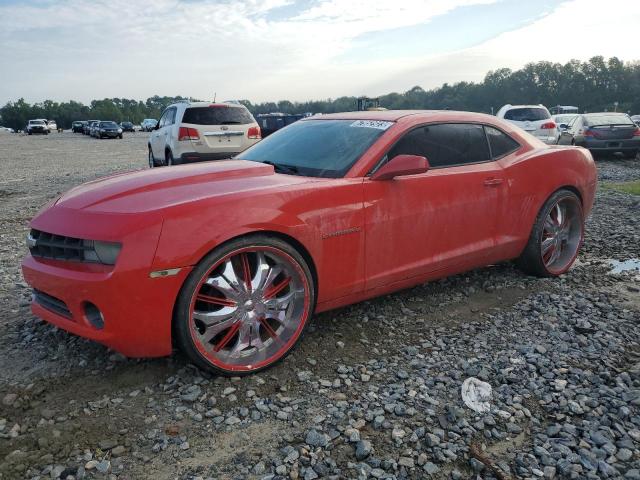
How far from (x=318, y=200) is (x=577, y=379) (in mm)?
1819

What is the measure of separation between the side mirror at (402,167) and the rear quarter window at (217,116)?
7.62m

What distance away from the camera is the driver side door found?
132 inches

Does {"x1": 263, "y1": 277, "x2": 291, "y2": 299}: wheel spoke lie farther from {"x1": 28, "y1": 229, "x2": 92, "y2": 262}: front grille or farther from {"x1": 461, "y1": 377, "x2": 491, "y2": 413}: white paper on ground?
{"x1": 461, "y1": 377, "x2": 491, "y2": 413}: white paper on ground

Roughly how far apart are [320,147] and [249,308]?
136 cm

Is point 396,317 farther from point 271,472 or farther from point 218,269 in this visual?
point 271,472

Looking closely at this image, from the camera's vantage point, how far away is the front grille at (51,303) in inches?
109

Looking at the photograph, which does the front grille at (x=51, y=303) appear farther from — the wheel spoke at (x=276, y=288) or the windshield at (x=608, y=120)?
the windshield at (x=608, y=120)

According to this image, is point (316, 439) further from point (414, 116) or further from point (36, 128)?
point (36, 128)

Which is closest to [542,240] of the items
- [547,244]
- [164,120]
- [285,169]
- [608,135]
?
[547,244]

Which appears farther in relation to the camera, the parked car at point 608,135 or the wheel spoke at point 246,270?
the parked car at point 608,135

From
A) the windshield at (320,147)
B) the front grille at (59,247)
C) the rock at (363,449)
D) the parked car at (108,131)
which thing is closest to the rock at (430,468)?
the rock at (363,449)

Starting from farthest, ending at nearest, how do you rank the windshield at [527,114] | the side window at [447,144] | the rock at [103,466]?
the windshield at [527,114]
the side window at [447,144]
the rock at [103,466]

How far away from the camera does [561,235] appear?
15.3 feet

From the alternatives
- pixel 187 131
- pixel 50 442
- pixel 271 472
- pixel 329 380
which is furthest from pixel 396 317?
pixel 187 131
